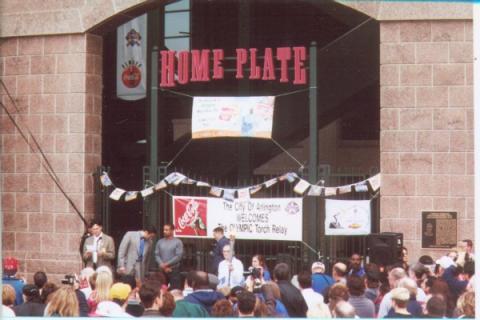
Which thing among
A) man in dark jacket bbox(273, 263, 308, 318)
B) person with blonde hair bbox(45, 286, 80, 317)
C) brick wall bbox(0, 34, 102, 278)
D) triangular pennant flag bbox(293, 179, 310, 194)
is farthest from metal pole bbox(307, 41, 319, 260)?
person with blonde hair bbox(45, 286, 80, 317)

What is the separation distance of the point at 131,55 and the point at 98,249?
6486 millimetres

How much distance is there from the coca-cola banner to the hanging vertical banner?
529cm

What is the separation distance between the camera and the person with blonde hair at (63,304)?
864 cm

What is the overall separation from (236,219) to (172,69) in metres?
3.45

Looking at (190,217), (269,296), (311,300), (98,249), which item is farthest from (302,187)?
(269,296)

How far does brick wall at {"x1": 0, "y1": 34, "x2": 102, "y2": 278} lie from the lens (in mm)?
16188

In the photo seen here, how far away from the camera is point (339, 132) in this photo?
24.0m

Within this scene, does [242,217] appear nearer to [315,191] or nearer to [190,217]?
[190,217]

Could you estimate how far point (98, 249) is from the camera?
15.5 meters

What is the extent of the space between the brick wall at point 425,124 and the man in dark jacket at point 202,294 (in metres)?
6.30

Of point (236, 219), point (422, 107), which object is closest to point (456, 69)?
point (422, 107)

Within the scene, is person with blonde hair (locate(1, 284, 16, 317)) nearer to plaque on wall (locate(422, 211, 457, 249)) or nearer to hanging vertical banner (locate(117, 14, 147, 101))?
plaque on wall (locate(422, 211, 457, 249))

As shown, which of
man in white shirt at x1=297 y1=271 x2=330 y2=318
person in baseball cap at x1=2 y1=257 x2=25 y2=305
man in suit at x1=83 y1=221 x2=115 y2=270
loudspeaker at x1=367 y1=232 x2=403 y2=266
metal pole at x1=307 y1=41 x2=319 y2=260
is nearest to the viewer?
man in white shirt at x1=297 y1=271 x2=330 y2=318

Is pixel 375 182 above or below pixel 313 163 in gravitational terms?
below
